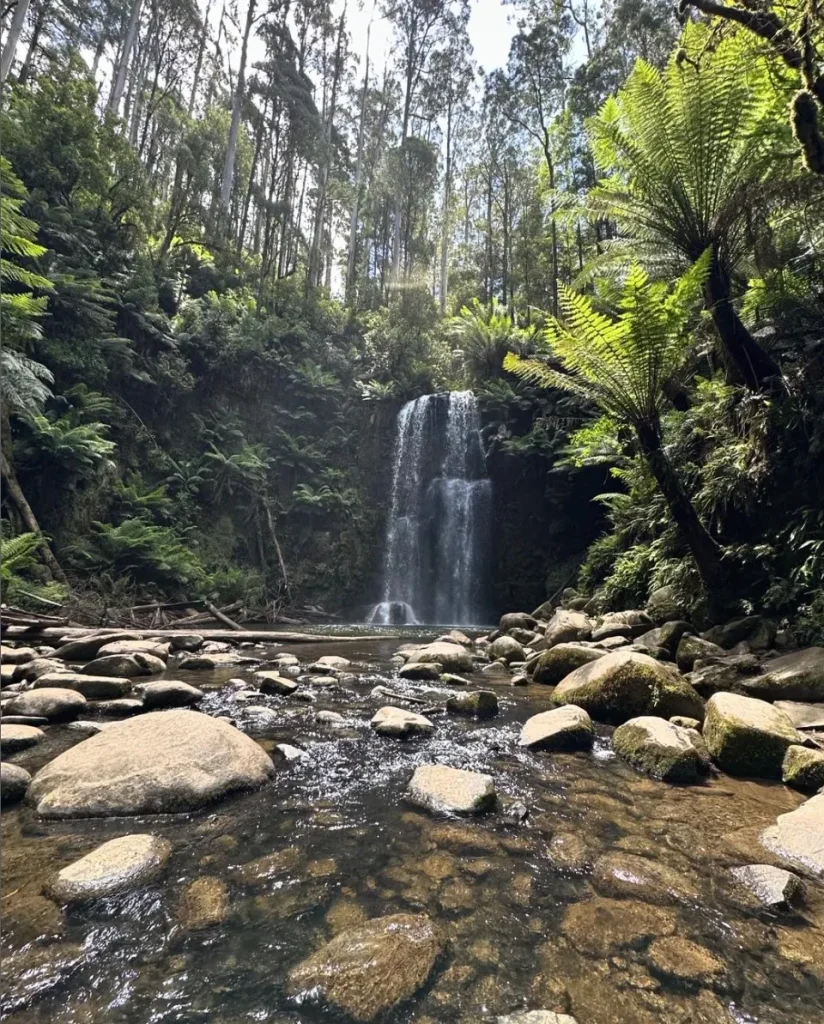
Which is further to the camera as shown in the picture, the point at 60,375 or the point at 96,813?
the point at 60,375

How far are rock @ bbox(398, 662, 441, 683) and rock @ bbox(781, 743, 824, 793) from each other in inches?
121

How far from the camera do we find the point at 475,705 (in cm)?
394

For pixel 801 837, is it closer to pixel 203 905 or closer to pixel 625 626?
pixel 203 905

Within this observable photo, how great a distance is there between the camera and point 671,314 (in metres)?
4.52

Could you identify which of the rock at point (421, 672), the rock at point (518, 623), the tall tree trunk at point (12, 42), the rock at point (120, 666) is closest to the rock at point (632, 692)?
the rock at point (421, 672)

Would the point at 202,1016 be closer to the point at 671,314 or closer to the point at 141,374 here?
the point at 671,314

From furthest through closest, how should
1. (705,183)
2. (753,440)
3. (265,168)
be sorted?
(265,168)
(753,440)
(705,183)

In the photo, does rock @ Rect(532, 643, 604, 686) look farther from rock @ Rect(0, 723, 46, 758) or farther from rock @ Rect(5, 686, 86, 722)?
rock @ Rect(0, 723, 46, 758)

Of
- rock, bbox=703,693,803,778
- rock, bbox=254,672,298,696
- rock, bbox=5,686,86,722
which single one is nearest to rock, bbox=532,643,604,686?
rock, bbox=703,693,803,778

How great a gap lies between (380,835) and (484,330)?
15.2 metres

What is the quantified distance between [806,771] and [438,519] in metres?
12.3

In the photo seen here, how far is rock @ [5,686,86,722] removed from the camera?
134 inches

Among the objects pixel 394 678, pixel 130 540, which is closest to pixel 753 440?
pixel 394 678

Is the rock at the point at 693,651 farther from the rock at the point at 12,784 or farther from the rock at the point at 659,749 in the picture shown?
the rock at the point at 12,784
